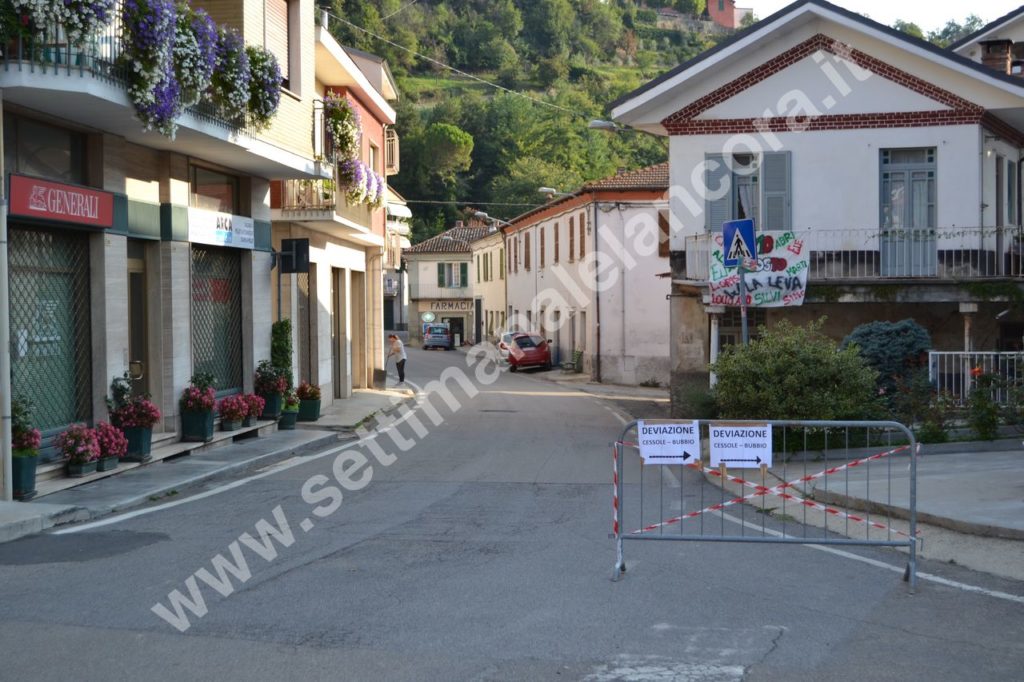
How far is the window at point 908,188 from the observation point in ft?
69.1

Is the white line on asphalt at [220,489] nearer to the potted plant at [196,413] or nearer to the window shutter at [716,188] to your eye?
the potted plant at [196,413]

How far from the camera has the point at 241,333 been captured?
18.4 metres

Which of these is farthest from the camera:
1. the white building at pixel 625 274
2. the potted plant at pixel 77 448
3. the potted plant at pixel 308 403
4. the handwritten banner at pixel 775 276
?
the white building at pixel 625 274

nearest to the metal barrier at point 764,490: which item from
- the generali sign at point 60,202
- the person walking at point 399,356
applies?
the generali sign at point 60,202

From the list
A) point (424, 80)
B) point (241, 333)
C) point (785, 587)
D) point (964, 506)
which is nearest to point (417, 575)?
point (785, 587)

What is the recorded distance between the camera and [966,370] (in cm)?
1681

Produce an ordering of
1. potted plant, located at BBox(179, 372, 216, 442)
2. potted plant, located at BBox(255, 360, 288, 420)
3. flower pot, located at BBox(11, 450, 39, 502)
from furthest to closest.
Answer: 1. potted plant, located at BBox(255, 360, 288, 420)
2. potted plant, located at BBox(179, 372, 216, 442)
3. flower pot, located at BBox(11, 450, 39, 502)

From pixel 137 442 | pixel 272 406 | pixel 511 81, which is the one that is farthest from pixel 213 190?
pixel 511 81

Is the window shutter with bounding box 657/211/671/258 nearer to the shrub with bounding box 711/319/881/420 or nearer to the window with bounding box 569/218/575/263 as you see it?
the window with bounding box 569/218/575/263

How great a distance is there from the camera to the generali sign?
11531mm

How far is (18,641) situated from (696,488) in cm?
848

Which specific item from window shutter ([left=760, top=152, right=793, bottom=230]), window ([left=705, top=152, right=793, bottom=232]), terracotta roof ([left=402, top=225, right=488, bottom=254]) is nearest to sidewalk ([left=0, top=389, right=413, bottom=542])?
window ([left=705, top=152, right=793, bottom=232])

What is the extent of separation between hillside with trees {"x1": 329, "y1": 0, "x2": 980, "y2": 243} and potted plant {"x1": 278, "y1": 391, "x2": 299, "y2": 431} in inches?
2603

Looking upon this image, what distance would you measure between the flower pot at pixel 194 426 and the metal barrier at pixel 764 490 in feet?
20.1
